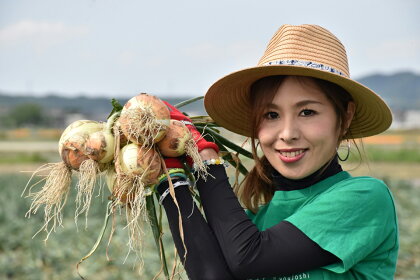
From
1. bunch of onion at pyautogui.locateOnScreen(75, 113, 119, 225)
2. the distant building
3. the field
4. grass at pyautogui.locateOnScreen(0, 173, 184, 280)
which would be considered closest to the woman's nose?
bunch of onion at pyautogui.locateOnScreen(75, 113, 119, 225)

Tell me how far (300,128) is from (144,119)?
0.46 m

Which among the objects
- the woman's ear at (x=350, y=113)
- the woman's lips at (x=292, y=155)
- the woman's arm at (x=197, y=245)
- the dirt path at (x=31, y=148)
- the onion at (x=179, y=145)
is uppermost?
the woman's ear at (x=350, y=113)

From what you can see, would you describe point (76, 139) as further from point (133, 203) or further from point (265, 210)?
point (265, 210)

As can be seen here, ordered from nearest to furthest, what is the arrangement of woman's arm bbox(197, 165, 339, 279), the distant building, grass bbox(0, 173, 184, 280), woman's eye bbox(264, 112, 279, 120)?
woman's arm bbox(197, 165, 339, 279)
woman's eye bbox(264, 112, 279, 120)
grass bbox(0, 173, 184, 280)
the distant building

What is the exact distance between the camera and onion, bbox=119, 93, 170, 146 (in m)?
1.52

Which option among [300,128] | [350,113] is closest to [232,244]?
[300,128]

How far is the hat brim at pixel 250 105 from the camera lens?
1625 millimetres

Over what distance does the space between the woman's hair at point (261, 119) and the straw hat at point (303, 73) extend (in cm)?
3

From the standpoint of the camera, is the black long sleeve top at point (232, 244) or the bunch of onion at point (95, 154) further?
the bunch of onion at point (95, 154)

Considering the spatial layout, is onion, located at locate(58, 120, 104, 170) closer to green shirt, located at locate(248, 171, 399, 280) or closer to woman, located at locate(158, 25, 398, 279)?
woman, located at locate(158, 25, 398, 279)

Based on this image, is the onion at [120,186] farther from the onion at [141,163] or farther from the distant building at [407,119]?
the distant building at [407,119]

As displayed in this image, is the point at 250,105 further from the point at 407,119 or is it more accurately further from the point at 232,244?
the point at 407,119

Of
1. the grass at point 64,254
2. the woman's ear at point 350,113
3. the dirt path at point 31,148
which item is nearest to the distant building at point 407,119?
the dirt path at point 31,148

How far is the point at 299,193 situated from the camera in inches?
65.8
